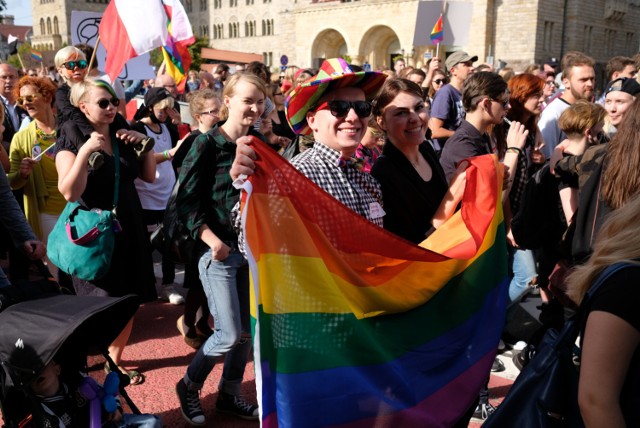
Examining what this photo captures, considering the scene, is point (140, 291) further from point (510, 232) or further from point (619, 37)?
point (619, 37)

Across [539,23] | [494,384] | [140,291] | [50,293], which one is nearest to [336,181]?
[50,293]

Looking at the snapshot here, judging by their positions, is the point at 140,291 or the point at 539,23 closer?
the point at 140,291

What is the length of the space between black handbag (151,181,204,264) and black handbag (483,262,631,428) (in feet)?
6.61

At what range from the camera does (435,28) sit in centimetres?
1074

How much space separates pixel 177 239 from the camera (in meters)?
3.33

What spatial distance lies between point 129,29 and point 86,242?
2627 millimetres

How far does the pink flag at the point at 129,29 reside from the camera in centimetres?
541

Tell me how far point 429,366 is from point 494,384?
75.8 inches

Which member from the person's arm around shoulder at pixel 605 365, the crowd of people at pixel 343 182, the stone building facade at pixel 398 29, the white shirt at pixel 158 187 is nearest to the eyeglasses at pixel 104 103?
the crowd of people at pixel 343 182

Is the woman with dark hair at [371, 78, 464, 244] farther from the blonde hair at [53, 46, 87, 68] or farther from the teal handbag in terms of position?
the blonde hair at [53, 46, 87, 68]

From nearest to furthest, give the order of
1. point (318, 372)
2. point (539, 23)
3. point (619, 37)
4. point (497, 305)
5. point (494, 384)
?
point (318, 372)
point (497, 305)
point (494, 384)
point (539, 23)
point (619, 37)

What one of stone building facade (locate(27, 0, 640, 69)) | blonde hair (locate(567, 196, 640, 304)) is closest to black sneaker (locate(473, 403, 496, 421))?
blonde hair (locate(567, 196, 640, 304))

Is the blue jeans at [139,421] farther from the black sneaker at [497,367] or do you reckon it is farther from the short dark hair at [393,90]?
the black sneaker at [497,367]

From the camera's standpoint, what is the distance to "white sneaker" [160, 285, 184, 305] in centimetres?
570
